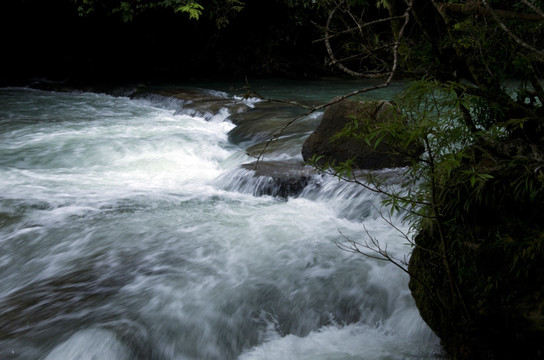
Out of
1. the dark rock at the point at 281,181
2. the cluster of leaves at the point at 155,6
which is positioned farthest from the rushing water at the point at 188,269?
the cluster of leaves at the point at 155,6

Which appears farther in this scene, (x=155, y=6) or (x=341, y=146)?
(x=155, y=6)

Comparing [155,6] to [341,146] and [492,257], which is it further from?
[492,257]

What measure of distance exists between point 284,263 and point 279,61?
48.1ft

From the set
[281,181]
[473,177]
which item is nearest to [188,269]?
[281,181]

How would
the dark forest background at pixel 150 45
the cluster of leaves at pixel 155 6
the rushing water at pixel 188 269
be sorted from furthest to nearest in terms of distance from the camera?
1. the dark forest background at pixel 150 45
2. the cluster of leaves at pixel 155 6
3. the rushing water at pixel 188 269

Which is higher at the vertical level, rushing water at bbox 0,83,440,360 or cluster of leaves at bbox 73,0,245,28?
cluster of leaves at bbox 73,0,245,28

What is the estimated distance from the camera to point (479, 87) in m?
2.25

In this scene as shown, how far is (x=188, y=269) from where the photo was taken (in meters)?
3.68

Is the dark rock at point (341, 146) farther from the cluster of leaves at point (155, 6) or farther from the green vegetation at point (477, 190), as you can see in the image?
the cluster of leaves at point (155, 6)

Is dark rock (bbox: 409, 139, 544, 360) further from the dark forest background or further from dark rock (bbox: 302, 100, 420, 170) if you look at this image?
the dark forest background

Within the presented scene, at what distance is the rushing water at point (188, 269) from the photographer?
285 cm

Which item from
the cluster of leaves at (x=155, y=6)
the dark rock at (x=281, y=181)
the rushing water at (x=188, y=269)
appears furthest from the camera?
the cluster of leaves at (x=155, y=6)

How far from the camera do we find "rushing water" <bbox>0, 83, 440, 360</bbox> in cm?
285

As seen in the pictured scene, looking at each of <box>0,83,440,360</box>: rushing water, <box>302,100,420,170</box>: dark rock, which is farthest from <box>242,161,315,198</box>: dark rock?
<box>302,100,420,170</box>: dark rock
